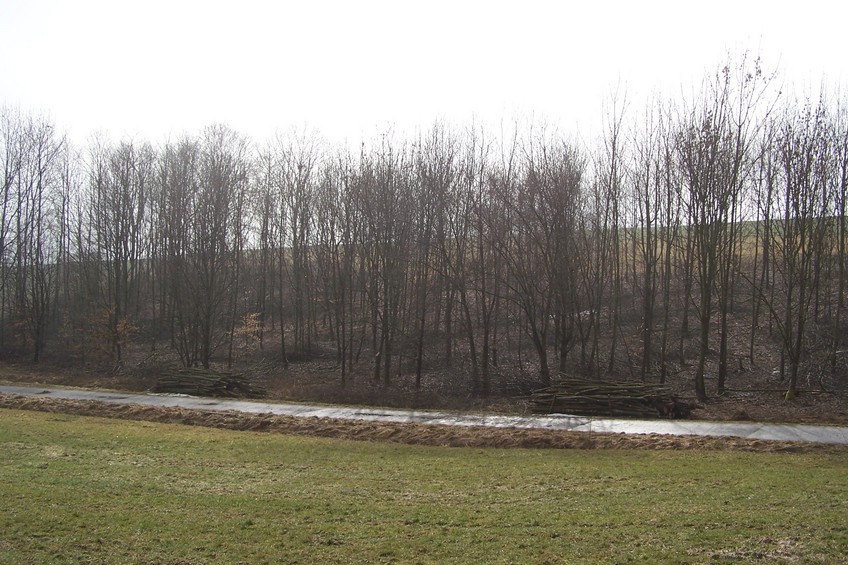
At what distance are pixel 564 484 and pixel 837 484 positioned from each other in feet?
13.2

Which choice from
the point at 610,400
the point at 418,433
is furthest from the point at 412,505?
the point at 610,400

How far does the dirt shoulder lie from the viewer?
531 inches

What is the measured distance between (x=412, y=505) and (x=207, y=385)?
18.5 metres

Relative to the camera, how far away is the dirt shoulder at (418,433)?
13.5m

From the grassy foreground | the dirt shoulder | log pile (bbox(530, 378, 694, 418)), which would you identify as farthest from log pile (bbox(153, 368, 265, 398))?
log pile (bbox(530, 378, 694, 418))

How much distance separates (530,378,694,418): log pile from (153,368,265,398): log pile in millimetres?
11834

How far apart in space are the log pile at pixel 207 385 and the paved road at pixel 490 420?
4.16ft

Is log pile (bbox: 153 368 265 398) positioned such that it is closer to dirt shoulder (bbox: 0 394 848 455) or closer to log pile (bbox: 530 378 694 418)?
dirt shoulder (bbox: 0 394 848 455)

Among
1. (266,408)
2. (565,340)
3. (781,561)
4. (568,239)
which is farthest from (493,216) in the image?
(781,561)

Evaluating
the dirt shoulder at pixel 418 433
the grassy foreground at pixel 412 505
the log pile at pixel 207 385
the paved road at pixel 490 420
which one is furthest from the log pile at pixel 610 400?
the log pile at pixel 207 385

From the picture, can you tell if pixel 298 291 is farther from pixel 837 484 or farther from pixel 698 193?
pixel 837 484

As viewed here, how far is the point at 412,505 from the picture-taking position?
9.05 meters

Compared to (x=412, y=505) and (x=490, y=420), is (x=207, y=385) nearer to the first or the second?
(x=490, y=420)

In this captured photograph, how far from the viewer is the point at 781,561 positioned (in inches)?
248
